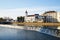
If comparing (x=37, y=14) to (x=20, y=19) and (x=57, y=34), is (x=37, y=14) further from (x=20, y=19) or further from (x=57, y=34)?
(x=57, y=34)

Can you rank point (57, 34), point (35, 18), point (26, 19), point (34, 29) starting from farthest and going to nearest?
point (26, 19) < point (35, 18) < point (34, 29) < point (57, 34)

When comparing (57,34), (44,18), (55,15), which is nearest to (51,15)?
(55,15)

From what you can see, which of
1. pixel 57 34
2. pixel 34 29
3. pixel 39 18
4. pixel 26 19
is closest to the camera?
pixel 57 34

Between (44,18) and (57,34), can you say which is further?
(44,18)

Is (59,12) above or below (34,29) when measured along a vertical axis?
above

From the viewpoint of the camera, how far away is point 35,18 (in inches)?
2318

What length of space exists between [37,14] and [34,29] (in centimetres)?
3033

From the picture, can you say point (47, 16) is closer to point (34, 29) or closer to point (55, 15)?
point (55, 15)

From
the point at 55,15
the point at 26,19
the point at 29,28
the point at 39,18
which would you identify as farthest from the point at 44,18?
the point at 29,28

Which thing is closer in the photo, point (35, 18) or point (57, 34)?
point (57, 34)

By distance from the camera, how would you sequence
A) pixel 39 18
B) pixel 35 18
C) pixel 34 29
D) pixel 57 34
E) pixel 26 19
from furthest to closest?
pixel 26 19, pixel 35 18, pixel 39 18, pixel 34 29, pixel 57 34

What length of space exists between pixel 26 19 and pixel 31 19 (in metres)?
2.69

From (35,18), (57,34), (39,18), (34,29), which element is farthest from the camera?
(35,18)

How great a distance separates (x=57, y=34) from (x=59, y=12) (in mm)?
35240
